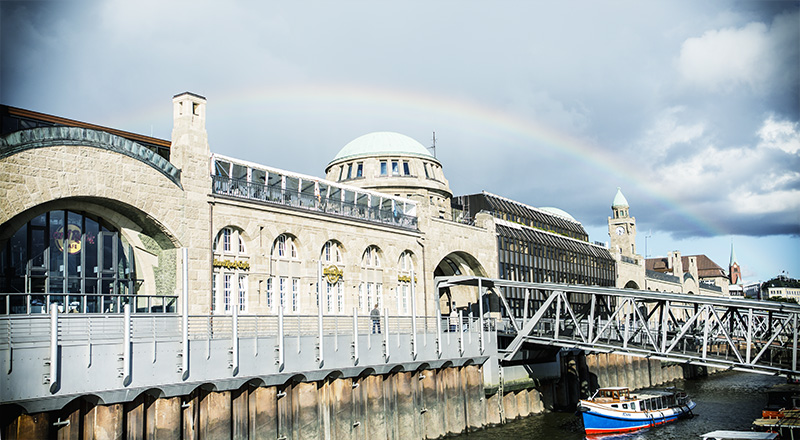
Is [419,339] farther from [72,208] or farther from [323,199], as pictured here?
[72,208]

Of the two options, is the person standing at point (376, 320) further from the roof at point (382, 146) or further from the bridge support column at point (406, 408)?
the roof at point (382, 146)

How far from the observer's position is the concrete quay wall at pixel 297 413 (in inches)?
998

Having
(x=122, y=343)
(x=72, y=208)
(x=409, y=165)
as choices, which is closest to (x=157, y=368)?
(x=122, y=343)

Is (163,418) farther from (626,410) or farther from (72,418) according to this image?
(626,410)

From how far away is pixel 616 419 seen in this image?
49625mm

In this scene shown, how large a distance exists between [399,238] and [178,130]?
849 inches

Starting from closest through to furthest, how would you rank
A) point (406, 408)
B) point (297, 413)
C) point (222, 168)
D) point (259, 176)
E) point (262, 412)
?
point (262, 412) → point (297, 413) → point (406, 408) → point (222, 168) → point (259, 176)

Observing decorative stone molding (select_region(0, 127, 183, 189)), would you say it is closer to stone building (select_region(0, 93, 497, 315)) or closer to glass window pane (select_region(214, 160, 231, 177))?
stone building (select_region(0, 93, 497, 315))

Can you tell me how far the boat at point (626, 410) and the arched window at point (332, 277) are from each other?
17.6m

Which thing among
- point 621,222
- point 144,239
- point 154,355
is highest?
point 621,222

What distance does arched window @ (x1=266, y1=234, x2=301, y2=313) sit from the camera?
149 ft

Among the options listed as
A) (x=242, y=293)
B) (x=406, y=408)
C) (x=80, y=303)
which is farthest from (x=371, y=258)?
(x=80, y=303)

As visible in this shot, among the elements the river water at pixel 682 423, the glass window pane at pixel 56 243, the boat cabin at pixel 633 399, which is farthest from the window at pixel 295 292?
the boat cabin at pixel 633 399

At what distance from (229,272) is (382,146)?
1316 inches
